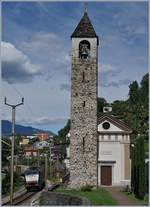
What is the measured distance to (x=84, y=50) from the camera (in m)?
36.7

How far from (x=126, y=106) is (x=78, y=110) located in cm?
4859

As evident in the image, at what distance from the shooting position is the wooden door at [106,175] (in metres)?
40.1

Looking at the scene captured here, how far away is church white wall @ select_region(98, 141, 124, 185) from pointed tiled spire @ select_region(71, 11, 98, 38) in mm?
9765

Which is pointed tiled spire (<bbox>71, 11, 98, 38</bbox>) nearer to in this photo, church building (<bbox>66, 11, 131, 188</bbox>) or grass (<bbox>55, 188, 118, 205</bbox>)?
church building (<bbox>66, 11, 131, 188</bbox>)

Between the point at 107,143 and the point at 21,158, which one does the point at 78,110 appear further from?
the point at 21,158

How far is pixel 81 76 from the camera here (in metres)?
36.2

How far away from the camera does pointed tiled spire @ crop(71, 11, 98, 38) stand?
36.5 metres

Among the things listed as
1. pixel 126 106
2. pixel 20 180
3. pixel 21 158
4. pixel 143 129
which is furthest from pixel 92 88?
pixel 21 158

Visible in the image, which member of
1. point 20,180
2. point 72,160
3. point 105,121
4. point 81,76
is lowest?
point 20,180

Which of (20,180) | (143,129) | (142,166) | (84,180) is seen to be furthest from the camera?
(143,129)

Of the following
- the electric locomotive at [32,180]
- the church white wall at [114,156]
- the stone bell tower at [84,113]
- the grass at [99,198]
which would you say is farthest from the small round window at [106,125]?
the grass at [99,198]

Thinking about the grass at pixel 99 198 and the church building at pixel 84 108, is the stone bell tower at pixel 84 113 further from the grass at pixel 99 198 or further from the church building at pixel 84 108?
the grass at pixel 99 198

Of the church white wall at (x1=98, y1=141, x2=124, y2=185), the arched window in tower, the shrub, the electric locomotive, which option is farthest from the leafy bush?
the arched window in tower

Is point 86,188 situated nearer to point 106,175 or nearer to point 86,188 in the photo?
point 86,188
